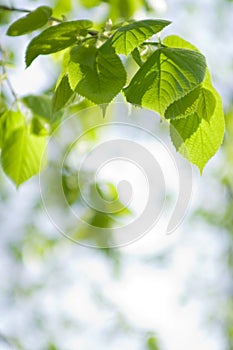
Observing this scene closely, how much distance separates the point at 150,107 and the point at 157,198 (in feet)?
2.36

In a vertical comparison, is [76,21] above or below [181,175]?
above

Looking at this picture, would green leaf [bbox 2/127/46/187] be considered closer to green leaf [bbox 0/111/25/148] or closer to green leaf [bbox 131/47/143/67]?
green leaf [bbox 0/111/25/148]

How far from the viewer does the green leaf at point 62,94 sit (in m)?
1.03

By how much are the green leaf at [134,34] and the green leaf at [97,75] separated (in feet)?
0.09

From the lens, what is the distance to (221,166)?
5.88 m

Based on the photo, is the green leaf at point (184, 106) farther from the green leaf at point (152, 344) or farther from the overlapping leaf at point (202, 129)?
the green leaf at point (152, 344)

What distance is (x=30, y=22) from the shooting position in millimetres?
1228

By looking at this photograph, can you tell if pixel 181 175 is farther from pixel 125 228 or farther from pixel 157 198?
pixel 125 228

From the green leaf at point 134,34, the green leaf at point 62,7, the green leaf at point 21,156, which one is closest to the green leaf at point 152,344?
the green leaf at point 62,7

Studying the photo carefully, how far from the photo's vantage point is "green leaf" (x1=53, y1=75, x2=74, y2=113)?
1025 mm

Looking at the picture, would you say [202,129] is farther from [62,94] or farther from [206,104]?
[62,94]

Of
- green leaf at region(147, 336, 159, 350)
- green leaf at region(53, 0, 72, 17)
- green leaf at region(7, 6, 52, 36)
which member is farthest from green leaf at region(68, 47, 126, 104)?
green leaf at region(147, 336, 159, 350)

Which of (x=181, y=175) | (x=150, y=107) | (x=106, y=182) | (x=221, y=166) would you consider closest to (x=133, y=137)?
(x=106, y=182)

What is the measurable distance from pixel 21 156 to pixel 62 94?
48cm
